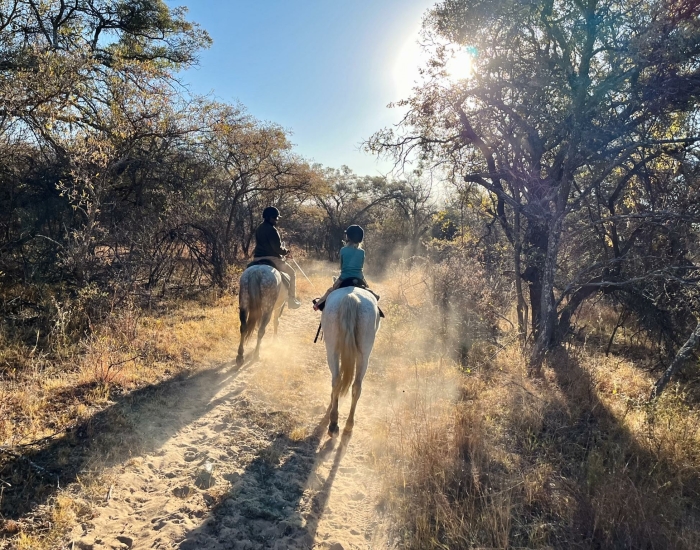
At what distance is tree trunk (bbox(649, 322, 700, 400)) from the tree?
1361mm

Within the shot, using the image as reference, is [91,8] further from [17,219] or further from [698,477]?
[698,477]

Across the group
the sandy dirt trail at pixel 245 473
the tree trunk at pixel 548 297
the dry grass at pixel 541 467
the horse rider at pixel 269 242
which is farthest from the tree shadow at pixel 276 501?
the horse rider at pixel 269 242

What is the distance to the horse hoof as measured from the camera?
4.50 m

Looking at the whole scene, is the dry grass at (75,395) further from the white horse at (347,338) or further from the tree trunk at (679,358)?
the tree trunk at (679,358)

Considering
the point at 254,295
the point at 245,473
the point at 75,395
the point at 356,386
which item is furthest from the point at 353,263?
the point at 75,395

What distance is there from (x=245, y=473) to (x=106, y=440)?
1.43m

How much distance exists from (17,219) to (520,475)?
386 inches

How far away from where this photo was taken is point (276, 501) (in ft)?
10.8

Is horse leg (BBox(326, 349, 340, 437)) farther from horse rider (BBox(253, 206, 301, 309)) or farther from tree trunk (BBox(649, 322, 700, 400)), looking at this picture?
tree trunk (BBox(649, 322, 700, 400))

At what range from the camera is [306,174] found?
53.3 feet

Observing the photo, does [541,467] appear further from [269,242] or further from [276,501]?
[269,242]

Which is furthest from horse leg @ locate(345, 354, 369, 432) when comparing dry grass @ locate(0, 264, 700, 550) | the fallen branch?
the fallen branch

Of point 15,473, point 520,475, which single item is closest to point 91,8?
point 15,473

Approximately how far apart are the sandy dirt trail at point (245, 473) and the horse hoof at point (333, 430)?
8 centimetres
